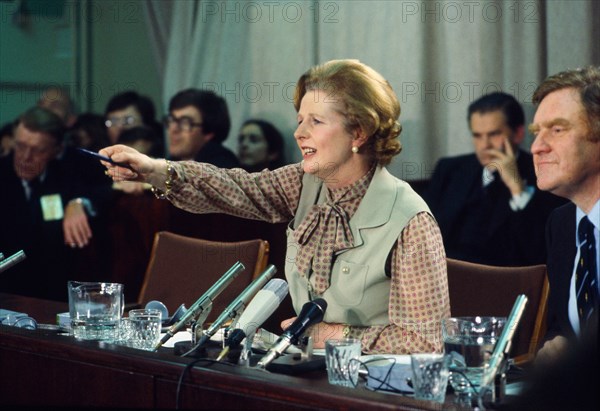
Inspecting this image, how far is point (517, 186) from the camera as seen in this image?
4039 millimetres

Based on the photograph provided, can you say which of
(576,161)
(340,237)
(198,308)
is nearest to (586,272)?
(576,161)

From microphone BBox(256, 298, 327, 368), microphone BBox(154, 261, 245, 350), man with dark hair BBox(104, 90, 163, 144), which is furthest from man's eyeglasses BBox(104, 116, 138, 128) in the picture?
microphone BBox(256, 298, 327, 368)

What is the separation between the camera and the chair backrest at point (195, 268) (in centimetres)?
296

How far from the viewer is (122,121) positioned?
222 inches

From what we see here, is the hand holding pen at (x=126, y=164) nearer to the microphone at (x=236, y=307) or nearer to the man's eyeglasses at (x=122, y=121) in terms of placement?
the microphone at (x=236, y=307)

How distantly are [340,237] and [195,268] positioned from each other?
88cm

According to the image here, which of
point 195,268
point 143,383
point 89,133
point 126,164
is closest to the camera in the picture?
point 143,383

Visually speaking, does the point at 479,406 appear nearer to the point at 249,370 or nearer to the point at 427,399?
the point at 427,399

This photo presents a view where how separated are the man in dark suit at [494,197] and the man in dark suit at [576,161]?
1779 mm

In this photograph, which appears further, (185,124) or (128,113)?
(128,113)

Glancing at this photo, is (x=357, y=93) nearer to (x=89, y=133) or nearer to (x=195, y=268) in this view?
(x=195, y=268)

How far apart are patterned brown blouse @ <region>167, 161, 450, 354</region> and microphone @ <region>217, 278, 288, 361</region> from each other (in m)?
0.38

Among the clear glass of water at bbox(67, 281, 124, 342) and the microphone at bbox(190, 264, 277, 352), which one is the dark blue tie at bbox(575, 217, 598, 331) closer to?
the microphone at bbox(190, 264, 277, 352)

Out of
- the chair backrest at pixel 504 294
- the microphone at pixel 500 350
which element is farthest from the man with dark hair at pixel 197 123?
the microphone at pixel 500 350
